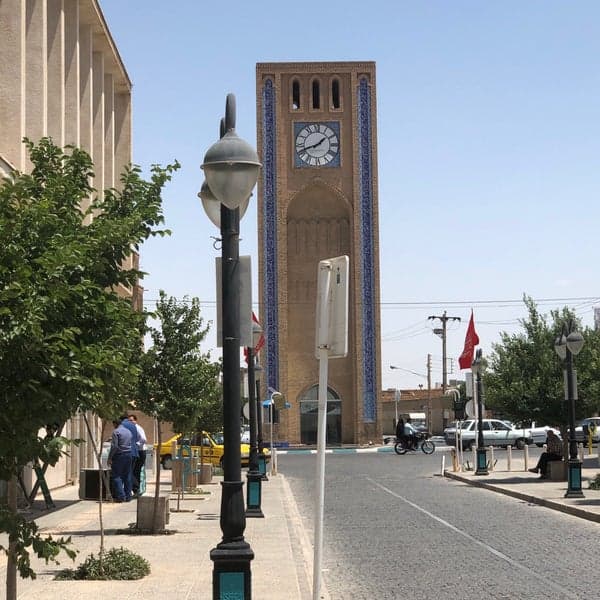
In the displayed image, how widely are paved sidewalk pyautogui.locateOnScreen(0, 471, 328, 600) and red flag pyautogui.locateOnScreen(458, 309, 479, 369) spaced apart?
1388 cm

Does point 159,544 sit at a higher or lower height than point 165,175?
lower

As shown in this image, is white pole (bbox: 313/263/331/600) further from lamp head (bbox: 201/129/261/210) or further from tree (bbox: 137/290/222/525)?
tree (bbox: 137/290/222/525)

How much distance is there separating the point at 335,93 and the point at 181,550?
5731 centimetres

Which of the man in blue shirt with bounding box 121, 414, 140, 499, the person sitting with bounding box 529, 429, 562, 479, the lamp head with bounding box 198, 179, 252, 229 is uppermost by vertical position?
the lamp head with bounding box 198, 179, 252, 229

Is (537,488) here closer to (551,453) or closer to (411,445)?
(551,453)

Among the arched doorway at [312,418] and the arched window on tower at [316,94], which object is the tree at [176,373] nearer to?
the arched doorway at [312,418]

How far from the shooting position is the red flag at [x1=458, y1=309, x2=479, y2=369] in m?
37.5

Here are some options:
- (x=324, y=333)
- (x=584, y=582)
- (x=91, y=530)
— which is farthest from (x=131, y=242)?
(x=91, y=530)

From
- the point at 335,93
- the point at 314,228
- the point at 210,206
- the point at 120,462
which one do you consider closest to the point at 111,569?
the point at 210,206

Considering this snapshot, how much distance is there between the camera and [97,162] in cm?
3219

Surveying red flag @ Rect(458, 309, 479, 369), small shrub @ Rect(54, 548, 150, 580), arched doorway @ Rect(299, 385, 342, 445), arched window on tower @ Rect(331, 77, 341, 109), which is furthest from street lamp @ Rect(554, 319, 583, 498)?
arched window on tower @ Rect(331, 77, 341, 109)

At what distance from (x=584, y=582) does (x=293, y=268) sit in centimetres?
5678

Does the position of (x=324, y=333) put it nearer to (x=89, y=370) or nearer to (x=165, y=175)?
(x=89, y=370)

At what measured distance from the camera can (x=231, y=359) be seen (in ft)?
27.5
